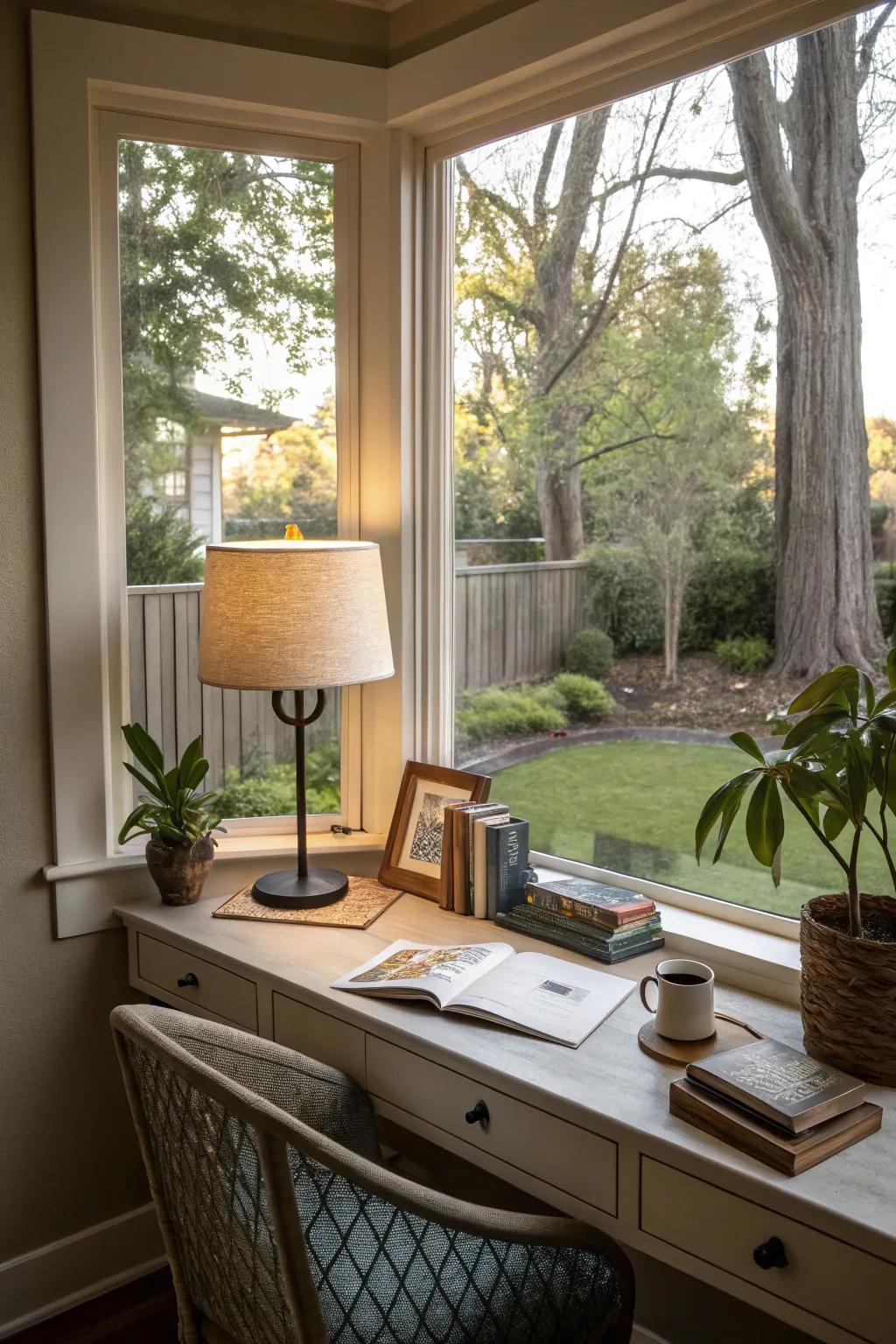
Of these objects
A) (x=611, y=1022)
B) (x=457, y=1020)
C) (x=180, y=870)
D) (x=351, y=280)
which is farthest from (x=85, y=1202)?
(x=351, y=280)

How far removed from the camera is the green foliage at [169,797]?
2131mm

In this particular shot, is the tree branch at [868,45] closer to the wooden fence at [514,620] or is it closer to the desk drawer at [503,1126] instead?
the wooden fence at [514,620]

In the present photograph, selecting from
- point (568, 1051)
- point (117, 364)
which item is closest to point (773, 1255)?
point (568, 1051)

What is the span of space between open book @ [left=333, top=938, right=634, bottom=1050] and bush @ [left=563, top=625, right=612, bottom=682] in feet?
1.85

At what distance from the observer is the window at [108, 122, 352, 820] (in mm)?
2205

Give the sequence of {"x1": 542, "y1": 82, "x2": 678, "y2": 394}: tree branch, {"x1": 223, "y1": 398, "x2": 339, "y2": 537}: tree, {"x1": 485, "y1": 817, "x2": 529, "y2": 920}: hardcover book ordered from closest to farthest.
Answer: {"x1": 542, "y1": 82, "x2": 678, "y2": 394}: tree branch < {"x1": 485, "y1": 817, "x2": 529, "y2": 920}: hardcover book < {"x1": 223, "y1": 398, "x2": 339, "y2": 537}: tree

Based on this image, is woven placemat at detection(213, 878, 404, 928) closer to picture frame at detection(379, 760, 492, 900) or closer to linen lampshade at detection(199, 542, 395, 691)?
picture frame at detection(379, 760, 492, 900)

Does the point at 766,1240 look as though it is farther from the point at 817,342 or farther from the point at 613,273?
the point at 613,273

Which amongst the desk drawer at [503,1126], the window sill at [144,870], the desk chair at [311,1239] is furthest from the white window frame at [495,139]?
the desk chair at [311,1239]

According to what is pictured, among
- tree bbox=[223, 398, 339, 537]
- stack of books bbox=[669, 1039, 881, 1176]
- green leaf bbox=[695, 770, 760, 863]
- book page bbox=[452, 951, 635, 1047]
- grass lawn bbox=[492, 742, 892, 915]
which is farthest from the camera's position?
tree bbox=[223, 398, 339, 537]

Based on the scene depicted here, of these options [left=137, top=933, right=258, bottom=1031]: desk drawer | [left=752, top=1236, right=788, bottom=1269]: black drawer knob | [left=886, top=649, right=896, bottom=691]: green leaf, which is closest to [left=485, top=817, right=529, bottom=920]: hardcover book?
[left=137, top=933, right=258, bottom=1031]: desk drawer

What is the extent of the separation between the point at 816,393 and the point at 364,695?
1.12 m

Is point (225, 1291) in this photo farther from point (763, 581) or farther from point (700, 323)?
point (700, 323)

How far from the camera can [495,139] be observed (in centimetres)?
219
